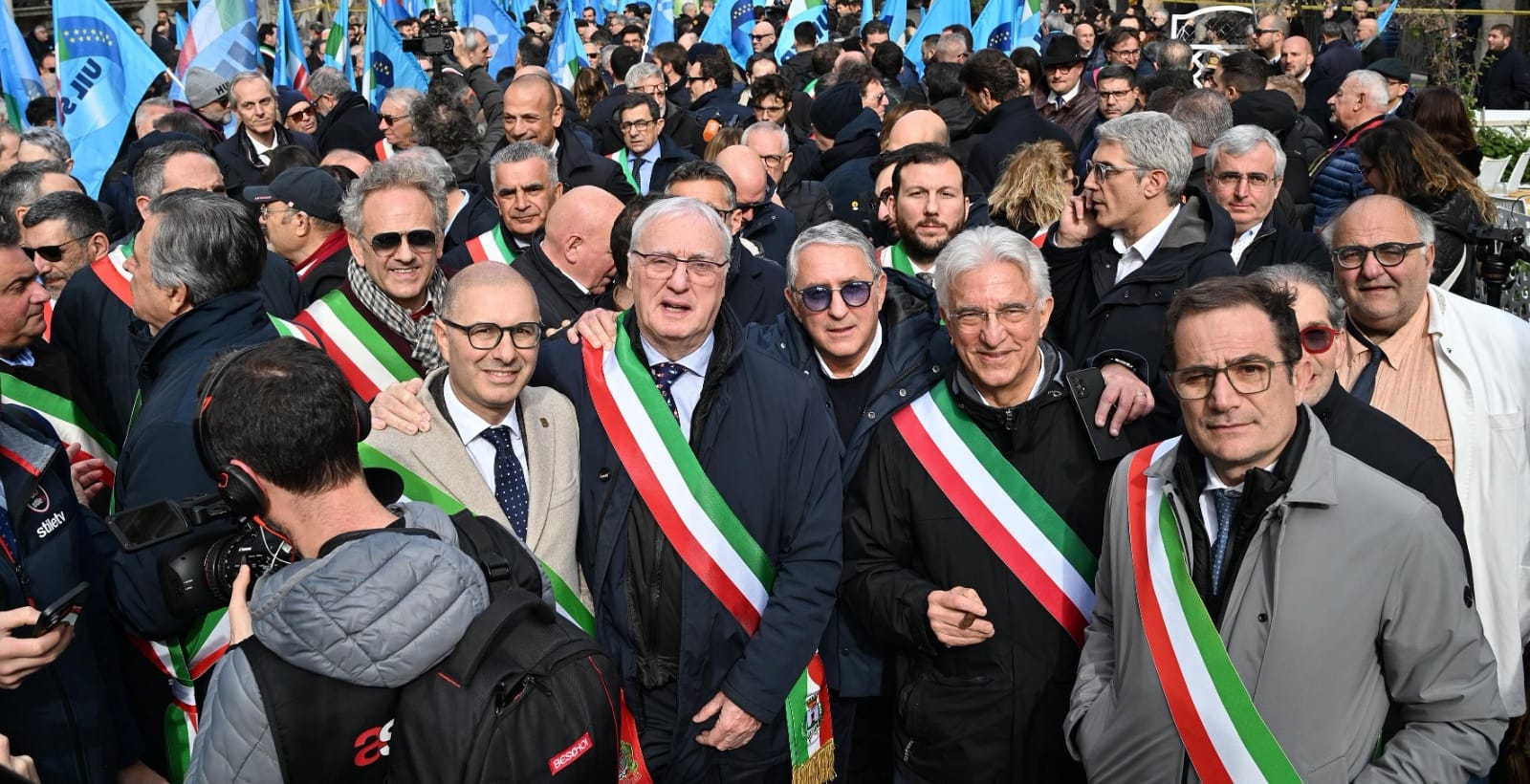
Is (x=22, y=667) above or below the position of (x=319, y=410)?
below

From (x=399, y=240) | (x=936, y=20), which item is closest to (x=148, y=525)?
(x=399, y=240)

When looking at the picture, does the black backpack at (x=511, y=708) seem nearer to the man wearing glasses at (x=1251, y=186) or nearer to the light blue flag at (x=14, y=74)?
the man wearing glasses at (x=1251, y=186)

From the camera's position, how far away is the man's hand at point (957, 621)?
11.2 feet

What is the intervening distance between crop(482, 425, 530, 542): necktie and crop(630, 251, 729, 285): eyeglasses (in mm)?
563

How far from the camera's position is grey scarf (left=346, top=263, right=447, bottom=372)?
4609 millimetres

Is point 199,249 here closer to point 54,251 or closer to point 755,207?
point 54,251

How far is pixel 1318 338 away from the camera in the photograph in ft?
11.4

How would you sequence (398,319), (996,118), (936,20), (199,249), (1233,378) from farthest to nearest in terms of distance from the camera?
1. (936,20)
2. (996,118)
3. (398,319)
4. (199,249)
5. (1233,378)

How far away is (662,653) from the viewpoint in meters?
3.52

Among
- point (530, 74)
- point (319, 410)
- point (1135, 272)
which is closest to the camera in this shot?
point (319, 410)

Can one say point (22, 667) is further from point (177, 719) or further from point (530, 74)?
point (530, 74)

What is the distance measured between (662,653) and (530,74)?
5228mm

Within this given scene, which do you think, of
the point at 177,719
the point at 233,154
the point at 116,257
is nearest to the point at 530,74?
the point at 233,154

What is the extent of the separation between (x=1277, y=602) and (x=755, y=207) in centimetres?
405
